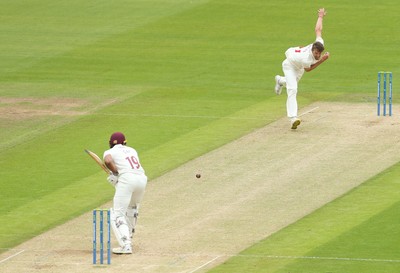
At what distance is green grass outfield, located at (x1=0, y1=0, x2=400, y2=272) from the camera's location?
2766 cm

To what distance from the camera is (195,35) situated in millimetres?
44156

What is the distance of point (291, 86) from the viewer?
32.0 meters

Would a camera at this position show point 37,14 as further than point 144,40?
Yes

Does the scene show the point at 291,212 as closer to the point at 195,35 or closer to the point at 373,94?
the point at 373,94

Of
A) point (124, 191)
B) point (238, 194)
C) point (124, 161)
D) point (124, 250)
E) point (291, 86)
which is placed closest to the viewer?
point (124, 250)

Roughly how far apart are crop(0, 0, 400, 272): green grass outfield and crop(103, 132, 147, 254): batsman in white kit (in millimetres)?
1926

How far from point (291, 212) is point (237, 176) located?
2.76m

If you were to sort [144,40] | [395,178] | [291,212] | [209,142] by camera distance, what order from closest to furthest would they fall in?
[291,212], [395,178], [209,142], [144,40]

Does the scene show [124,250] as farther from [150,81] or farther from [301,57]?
[150,81]

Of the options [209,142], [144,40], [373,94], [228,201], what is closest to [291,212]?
[228,201]

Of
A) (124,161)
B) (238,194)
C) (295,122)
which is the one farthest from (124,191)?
(295,122)

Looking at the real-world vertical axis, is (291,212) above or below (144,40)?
below

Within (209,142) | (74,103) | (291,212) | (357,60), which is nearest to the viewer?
(291,212)

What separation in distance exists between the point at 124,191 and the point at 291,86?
9.29 m
